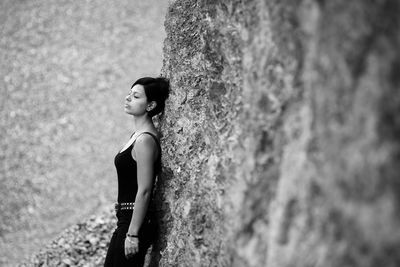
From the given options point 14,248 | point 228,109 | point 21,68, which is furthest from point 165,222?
point 21,68

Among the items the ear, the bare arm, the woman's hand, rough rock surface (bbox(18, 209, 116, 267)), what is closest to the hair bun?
the ear

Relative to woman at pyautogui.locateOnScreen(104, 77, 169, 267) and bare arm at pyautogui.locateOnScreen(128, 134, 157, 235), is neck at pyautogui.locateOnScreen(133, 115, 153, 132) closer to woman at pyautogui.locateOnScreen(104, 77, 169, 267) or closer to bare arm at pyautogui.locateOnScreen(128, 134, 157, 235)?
woman at pyautogui.locateOnScreen(104, 77, 169, 267)

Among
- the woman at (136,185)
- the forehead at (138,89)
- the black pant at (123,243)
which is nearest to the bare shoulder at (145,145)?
the woman at (136,185)

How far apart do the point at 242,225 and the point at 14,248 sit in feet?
60.2

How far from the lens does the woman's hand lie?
4.62 metres

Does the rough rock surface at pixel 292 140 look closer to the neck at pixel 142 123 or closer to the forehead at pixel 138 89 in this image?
the neck at pixel 142 123

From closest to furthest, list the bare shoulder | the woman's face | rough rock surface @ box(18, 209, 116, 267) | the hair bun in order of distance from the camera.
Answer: the bare shoulder, the woman's face, the hair bun, rough rock surface @ box(18, 209, 116, 267)

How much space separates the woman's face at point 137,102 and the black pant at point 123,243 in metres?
1.01

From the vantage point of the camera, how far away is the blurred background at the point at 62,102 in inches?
883

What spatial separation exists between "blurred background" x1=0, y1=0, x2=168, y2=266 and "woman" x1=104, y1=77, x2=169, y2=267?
49.4 ft

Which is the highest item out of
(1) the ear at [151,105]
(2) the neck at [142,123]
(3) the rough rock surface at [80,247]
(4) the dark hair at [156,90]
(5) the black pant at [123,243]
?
(4) the dark hair at [156,90]

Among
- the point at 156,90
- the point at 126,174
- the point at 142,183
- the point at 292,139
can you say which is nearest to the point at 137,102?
the point at 156,90

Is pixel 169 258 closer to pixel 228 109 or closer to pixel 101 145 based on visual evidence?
pixel 228 109

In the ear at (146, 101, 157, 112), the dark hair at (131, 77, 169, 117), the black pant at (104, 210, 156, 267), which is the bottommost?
the black pant at (104, 210, 156, 267)
